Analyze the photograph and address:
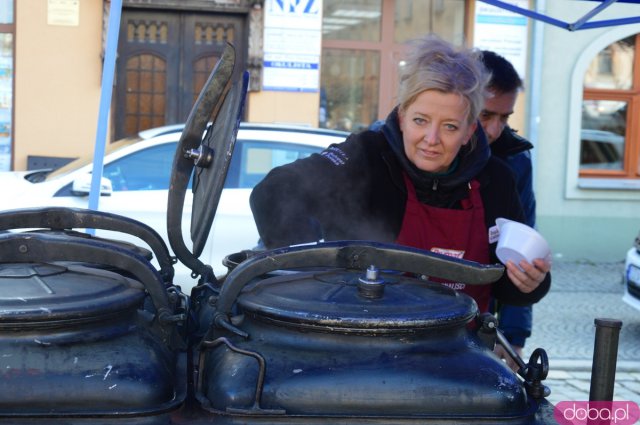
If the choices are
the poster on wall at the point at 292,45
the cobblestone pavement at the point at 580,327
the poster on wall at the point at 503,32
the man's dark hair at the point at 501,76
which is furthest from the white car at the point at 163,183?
the poster on wall at the point at 503,32

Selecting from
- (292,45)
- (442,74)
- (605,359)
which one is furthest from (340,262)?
(292,45)

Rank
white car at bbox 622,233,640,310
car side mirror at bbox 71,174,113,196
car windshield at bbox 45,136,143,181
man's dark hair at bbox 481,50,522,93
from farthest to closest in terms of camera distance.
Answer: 1. white car at bbox 622,233,640,310
2. car windshield at bbox 45,136,143,181
3. car side mirror at bbox 71,174,113,196
4. man's dark hair at bbox 481,50,522,93

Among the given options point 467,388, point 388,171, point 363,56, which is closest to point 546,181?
point 363,56

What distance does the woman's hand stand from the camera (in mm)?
2000

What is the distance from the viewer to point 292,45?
943 cm

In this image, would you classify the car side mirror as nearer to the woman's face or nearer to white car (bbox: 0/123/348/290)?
white car (bbox: 0/123/348/290)

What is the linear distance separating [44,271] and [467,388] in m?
0.81

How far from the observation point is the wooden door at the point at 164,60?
9383 mm

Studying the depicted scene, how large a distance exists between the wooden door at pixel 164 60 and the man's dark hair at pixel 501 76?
654 cm

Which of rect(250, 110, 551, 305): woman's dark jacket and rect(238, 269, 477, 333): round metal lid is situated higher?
rect(250, 110, 551, 305): woman's dark jacket

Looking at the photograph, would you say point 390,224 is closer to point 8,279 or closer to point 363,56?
point 8,279

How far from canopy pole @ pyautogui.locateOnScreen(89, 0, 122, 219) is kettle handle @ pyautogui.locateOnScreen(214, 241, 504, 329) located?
218cm

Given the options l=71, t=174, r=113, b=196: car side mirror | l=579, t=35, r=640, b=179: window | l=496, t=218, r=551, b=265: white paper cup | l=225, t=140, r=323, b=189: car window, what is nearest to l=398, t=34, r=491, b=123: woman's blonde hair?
l=496, t=218, r=551, b=265: white paper cup

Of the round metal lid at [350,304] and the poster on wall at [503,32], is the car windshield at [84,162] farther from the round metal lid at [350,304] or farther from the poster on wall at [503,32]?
the poster on wall at [503,32]
